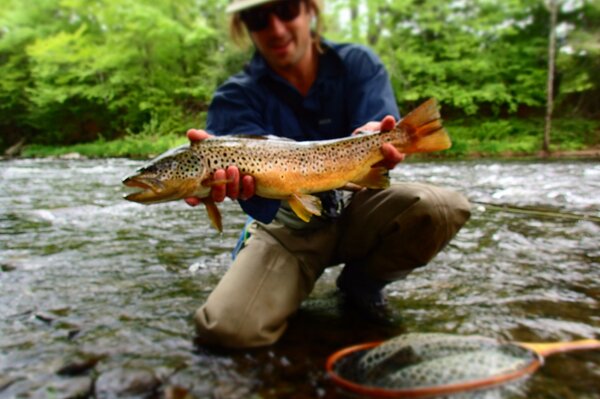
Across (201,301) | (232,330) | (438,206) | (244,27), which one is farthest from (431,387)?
(244,27)

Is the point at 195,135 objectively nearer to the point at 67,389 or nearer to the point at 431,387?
the point at 67,389

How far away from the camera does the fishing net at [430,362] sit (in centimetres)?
156

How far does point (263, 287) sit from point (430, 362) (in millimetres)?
844

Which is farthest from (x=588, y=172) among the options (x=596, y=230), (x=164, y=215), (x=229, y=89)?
(x=229, y=89)

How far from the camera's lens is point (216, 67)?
2267 cm

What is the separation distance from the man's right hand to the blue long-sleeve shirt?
58 centimetres

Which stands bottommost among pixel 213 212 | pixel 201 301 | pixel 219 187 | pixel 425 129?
pixel 201 301

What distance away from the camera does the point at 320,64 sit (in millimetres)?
2799

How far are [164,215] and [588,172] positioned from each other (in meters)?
7.84

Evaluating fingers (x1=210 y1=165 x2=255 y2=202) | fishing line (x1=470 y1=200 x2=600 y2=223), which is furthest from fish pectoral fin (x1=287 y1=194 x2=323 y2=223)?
fishing line (x1=470 y1=200 x2=600 y2=223)

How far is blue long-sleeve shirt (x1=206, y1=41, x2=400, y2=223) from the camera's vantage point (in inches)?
107

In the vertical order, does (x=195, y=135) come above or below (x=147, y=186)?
above

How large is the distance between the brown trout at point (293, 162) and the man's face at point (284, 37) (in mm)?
680

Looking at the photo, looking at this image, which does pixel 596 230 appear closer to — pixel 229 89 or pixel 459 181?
pixel 229 89
